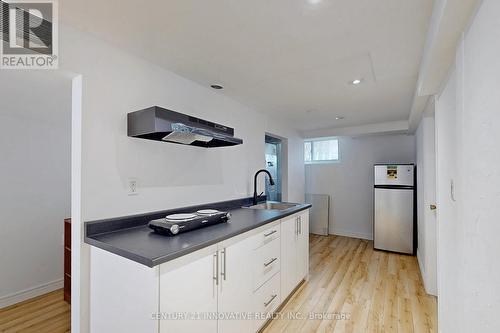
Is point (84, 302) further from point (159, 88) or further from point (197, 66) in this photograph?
point (197, 66)

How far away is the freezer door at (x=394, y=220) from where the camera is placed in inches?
150

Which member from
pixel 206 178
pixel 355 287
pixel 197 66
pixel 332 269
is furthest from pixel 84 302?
pixel 332 269

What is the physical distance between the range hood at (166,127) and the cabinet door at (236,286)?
32.4 inches

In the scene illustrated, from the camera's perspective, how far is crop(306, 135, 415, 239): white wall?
14.8 ft

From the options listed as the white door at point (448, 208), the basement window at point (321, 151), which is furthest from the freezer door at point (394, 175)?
the white door at point (448, 208)

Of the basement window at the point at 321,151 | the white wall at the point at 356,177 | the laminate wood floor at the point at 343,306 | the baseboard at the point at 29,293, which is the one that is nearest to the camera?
the laminate wood floor at the point at 343,306

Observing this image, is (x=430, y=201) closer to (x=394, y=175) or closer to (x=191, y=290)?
(x=394, y=175)

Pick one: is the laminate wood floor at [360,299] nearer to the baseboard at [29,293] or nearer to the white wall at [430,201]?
the white wall at [430,201]

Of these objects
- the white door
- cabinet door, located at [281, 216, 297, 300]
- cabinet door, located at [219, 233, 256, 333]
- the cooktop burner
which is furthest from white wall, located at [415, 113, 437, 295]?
the cooktop burner

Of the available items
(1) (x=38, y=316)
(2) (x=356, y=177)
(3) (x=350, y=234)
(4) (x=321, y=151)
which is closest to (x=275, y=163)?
(4) (x=321, y=151)

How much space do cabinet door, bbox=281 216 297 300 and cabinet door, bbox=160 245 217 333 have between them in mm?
992

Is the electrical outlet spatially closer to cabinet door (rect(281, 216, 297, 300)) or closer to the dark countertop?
the dark countertop

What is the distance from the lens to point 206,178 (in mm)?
2447

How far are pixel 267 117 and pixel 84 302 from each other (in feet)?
9.62
